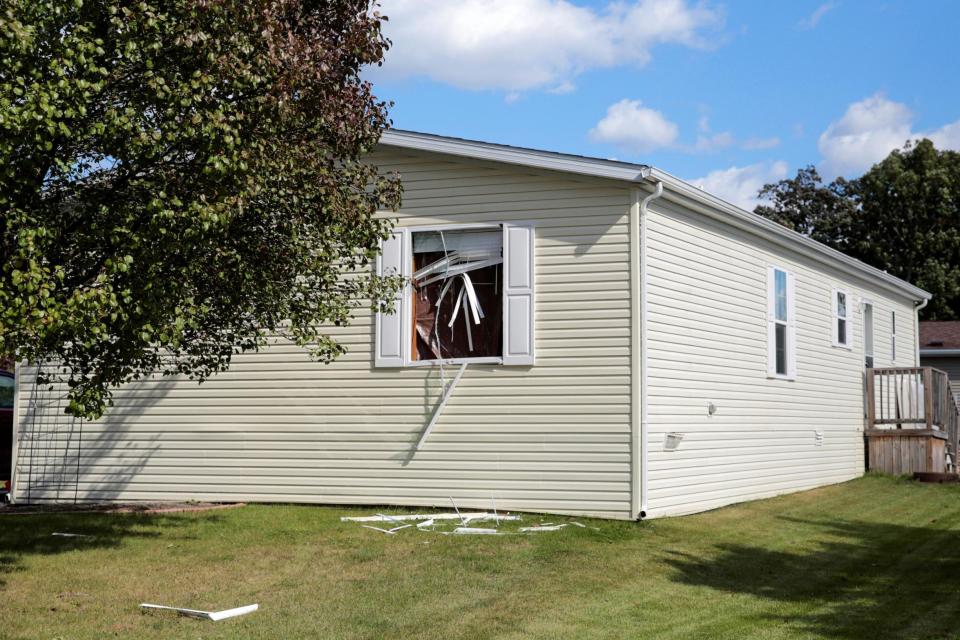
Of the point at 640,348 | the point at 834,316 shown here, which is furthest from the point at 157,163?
the point at 834,316

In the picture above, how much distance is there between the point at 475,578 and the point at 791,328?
8.32 meters

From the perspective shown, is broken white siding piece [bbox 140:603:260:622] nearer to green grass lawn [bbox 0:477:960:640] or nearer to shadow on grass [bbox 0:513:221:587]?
green grass lawn [bbox 0:477:960:640]

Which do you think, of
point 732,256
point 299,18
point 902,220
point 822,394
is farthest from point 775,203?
point 299,18

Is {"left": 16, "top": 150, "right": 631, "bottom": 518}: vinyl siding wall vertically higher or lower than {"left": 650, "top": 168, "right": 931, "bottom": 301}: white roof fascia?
lower

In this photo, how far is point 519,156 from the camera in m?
11.7

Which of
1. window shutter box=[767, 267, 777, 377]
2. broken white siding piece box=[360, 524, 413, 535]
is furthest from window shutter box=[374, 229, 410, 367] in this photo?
A: window shutter box=[767, 267, 777, 377]

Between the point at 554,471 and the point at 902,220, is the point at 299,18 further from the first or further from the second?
the point at 902,220

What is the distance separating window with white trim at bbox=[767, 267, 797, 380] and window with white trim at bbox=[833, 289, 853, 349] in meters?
1.95

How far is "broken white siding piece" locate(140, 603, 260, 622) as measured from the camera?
24.4 feet

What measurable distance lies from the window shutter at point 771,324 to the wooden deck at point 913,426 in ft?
12.1

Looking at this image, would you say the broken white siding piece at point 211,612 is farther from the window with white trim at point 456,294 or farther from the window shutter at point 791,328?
the window shutter at point 791,328

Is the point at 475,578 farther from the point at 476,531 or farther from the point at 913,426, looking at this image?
the point at 913,426

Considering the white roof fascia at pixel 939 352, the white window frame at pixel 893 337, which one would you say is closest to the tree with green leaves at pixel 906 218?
the white roof fascia at pixel 939 352

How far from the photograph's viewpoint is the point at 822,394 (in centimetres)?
1647
